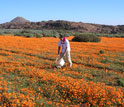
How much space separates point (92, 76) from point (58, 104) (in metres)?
4.27

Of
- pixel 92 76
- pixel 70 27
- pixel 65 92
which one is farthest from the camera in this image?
pixel 70 27

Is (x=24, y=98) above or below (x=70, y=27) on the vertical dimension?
below

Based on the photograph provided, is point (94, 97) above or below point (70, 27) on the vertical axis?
below

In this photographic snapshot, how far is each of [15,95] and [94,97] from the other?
281cm

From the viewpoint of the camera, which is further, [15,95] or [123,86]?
[123,86]

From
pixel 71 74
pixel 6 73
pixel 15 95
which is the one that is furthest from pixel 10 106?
pixel 71 74

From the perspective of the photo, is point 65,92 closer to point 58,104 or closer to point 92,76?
point 58,104

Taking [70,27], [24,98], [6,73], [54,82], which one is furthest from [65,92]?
[70,27]

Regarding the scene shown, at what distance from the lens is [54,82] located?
8219 millimetres

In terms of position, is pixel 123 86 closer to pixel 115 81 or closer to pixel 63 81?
pixel 115 81

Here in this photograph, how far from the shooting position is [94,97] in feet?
22.2

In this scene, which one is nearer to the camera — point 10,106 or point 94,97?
point 10,106

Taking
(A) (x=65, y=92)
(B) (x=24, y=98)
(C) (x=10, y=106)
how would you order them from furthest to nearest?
(A) (x=65, y=92) < (B) (x=24, y=98) < (C) (x=10, y=106)

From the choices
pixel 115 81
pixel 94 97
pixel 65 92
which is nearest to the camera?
pixel 94 97
